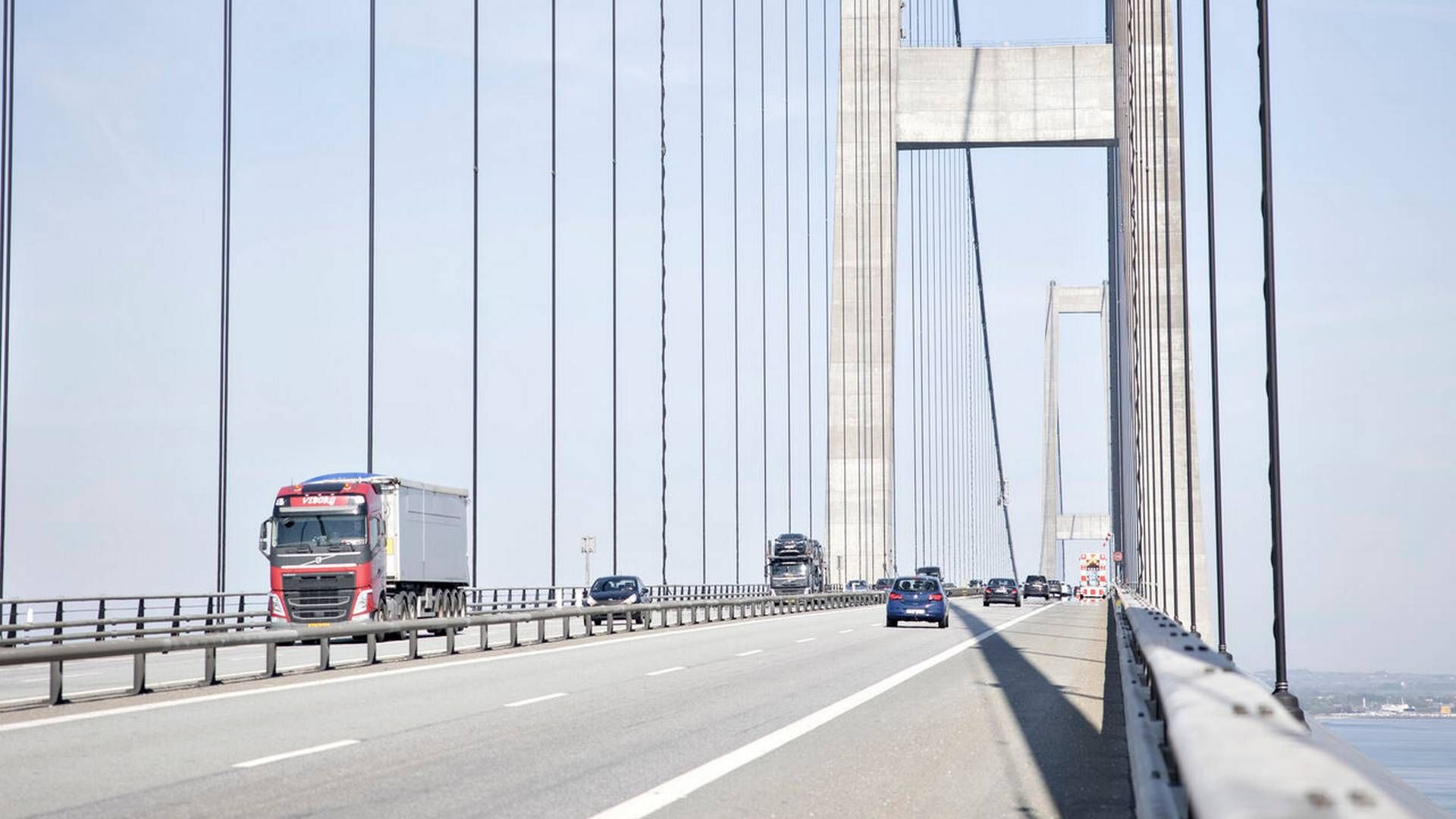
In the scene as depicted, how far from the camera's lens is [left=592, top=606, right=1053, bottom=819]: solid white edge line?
30.3ft

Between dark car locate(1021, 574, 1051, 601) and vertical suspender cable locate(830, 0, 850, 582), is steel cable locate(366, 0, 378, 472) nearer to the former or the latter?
vertical suspender cable locate(830, 0, 850, 582)

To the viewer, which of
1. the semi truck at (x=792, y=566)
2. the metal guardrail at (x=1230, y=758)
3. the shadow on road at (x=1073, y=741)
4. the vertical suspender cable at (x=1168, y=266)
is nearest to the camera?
Answer: the metal guardrail at (x=1230, y=758)

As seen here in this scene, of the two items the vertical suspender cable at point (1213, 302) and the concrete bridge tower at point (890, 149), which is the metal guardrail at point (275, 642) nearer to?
the vertical suspender cable at point (1213, 302)

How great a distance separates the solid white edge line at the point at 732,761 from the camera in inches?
364

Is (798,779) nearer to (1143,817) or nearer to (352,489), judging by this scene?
(1143,817)

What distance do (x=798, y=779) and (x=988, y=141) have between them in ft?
212

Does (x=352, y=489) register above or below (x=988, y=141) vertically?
below

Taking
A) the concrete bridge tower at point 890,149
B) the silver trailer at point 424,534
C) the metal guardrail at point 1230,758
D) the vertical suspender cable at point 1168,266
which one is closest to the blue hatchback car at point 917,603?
the vertical suspender cable at point 1168,266

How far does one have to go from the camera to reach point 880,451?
7694cm

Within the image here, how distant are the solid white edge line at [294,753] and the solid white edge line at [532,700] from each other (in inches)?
137

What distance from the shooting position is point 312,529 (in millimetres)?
36562

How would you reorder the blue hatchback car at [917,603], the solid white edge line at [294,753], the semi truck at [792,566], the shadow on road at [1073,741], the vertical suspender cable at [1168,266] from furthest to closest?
the semi truck at [792,566] < the vertical suspender cable at [1168,266] < the blue hatchback car at [917,603] < the solid white edge line at [294,753] < the shadow on road at [1073,741]

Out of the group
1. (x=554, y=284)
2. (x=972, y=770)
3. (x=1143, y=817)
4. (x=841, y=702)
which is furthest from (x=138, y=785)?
(x=554, y=284)

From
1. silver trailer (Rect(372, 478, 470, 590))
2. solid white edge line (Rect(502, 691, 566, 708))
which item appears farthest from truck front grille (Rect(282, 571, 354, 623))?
solid white edge line (Rect(502, 691, 566, 708))
